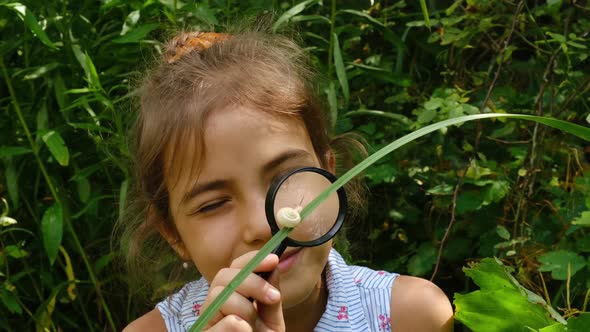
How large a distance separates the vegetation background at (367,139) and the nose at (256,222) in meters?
0.75

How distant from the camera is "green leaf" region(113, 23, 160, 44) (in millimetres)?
2361

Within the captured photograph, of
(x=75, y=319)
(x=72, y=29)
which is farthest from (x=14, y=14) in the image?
(x=75, y=319)

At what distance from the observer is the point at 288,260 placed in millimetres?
1657

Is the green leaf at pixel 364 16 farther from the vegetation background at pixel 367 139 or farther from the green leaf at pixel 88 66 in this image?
the green leaf at pixel 88 66

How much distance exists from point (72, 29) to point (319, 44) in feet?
2.46

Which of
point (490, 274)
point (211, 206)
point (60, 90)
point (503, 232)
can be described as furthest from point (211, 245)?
point (60, 90)

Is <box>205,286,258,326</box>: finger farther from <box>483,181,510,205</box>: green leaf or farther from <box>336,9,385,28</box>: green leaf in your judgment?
<box>336,9,385,28</box>: green leaf

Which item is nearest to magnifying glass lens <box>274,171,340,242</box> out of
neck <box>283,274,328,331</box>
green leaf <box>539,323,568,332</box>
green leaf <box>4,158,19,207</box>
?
green leaf <box>539,323,568,332</box>

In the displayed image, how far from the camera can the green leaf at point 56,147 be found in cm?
229

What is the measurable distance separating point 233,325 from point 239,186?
415 millimetres

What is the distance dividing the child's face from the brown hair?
50 millimetres

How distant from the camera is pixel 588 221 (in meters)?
1.93

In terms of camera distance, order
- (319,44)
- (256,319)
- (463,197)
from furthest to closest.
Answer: (319,44)
(463,197)
(256,319)

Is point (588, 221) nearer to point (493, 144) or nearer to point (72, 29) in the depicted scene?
point (493, 144)
